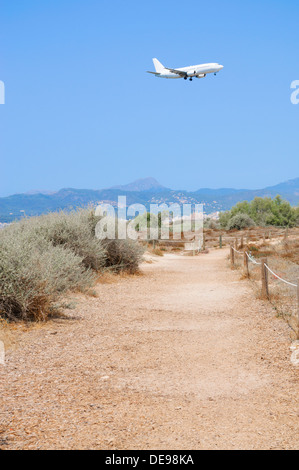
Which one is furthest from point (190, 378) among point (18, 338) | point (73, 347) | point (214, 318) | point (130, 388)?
point (214, 318)

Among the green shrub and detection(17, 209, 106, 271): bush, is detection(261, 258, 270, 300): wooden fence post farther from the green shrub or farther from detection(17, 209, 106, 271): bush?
the green shrub

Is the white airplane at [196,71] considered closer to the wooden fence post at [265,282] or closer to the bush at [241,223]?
the bush at [241,223]

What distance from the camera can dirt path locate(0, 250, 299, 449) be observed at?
4.07m

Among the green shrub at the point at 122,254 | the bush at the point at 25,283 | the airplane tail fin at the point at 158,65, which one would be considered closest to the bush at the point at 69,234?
the green shrub at the point at 122,254

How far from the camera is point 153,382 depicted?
5512mm

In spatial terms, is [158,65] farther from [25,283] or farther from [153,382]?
[153,382]

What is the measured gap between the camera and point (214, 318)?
933cm

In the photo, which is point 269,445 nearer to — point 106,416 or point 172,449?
point 172,449

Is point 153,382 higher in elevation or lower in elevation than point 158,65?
lower

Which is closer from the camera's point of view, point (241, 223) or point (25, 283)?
point (25, 283)

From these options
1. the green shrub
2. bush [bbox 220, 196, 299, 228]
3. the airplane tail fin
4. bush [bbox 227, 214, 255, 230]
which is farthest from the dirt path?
the airplane tail fin

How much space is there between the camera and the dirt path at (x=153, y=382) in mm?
4074

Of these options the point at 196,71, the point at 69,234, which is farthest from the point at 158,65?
the point at 69,234

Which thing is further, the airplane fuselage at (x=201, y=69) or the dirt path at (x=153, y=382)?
the airplane fuselage at (x=201, y=69)
